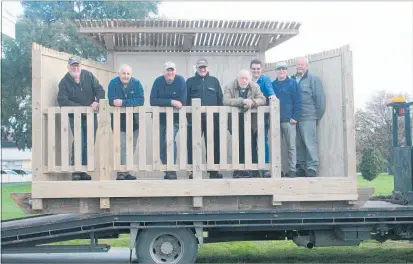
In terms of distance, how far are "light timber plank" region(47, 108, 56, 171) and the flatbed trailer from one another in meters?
0.74

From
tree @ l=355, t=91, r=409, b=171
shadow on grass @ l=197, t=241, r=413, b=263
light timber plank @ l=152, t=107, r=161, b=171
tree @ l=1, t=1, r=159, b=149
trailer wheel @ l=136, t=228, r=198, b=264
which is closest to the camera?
light timber plank @ l=152, t=107, r=161, b=171

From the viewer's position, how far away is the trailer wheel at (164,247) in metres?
6.72

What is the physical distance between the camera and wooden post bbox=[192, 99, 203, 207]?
21.7ft

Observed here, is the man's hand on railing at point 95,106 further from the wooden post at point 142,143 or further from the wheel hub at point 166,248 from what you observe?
the wheel hub at point 166,248

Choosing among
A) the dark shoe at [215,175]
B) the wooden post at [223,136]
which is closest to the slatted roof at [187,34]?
the wooden post at [223,136]

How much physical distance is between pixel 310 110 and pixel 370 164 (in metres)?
17.9

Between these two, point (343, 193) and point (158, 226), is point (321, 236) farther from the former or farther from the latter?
point (158, 226)

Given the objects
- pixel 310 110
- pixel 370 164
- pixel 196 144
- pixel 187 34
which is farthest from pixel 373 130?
pixel 196 144

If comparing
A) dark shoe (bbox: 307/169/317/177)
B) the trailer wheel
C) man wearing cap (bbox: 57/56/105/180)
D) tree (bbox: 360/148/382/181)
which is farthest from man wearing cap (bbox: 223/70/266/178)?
tree (bbox: 360/148/382/181)

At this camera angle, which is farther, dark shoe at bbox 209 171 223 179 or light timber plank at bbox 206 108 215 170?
dark shoe at bbox 209 171 223 179

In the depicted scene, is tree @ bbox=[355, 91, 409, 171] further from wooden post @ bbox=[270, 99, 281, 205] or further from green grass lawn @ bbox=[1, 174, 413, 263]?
wooden post @ bbox=[270, 99, 281, 205]

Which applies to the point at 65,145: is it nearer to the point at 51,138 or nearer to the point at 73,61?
the point at 51,138

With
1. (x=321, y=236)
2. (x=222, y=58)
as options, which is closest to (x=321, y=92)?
(x=321, y=236)

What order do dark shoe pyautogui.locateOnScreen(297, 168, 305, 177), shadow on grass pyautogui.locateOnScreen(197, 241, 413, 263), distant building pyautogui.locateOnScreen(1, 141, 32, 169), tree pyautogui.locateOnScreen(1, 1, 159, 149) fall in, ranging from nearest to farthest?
dark shoe pyautogui.locateOnScreen(297, 168, 305, 177) → shadow on grass pyautogui.locateOnScreen(197, 241, 413, 263) → tree pyautogui.locateOnScreen(1, 1, 159, 149) → distant building pyautogui.locateOnScreen(1, 141, 32, 169)
